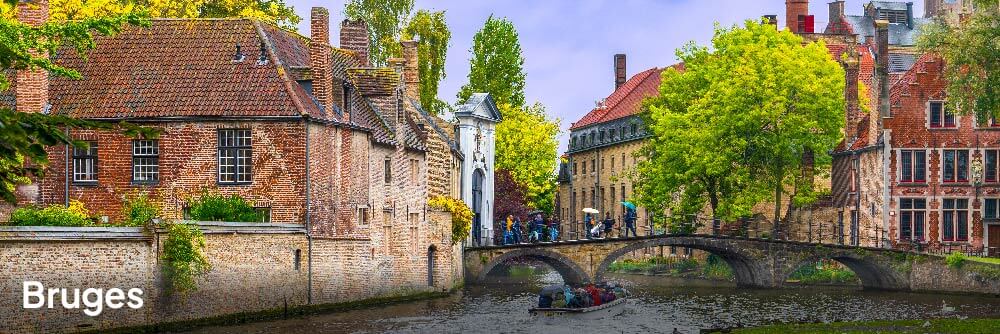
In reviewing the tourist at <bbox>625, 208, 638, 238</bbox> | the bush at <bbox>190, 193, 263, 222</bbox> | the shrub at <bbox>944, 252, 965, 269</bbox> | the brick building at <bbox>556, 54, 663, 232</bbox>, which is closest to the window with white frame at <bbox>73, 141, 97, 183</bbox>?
the bush at <bbox>190, 193, 263, 222</bbox>

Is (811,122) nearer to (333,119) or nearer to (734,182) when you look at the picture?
(734,182)

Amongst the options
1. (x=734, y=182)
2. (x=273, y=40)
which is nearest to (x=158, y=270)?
(x=273, y=40)

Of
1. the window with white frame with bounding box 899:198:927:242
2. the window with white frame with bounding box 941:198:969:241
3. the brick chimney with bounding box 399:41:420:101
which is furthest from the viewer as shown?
the window with white frame with bounding box 899:198:927:242

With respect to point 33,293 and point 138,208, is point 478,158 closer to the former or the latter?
point 138,208

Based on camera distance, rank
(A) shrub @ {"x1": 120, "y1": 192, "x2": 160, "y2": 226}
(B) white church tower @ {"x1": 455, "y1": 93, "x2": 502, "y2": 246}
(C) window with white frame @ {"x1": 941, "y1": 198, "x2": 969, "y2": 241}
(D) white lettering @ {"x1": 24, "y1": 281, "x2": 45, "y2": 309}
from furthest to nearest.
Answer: (B) white church tower @ {"x1": 455, "y1": 93, "x2": 502, "y2": 246} < (C) window with white frame @ {"x1": 941, "y1": 198, "x2": 969, "y2": 241} < (A) shrub @ {"x1": 120, "y1": 192, "x2": 160, "y2": 226} < (D) white lettering @ {"x1": 24, "y1": 281, "x2": 45, "y2": 309}

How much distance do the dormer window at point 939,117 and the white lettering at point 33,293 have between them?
4323 centimetres

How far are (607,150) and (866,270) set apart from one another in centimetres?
3504

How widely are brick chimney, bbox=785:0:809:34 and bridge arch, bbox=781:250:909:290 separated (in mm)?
25537

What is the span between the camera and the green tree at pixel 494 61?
91750 mm

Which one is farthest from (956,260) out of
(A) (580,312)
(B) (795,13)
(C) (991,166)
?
(B) (795,13)

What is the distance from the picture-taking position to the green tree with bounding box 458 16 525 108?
91750 mm

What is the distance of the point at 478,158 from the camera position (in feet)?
255

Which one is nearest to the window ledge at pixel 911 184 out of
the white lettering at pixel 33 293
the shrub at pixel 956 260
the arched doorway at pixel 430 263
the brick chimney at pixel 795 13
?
the shrub at pixel 956 260

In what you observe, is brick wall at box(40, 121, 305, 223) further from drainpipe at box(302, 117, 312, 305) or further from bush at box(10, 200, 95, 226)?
bush at box(10, 200, 95, 226)
